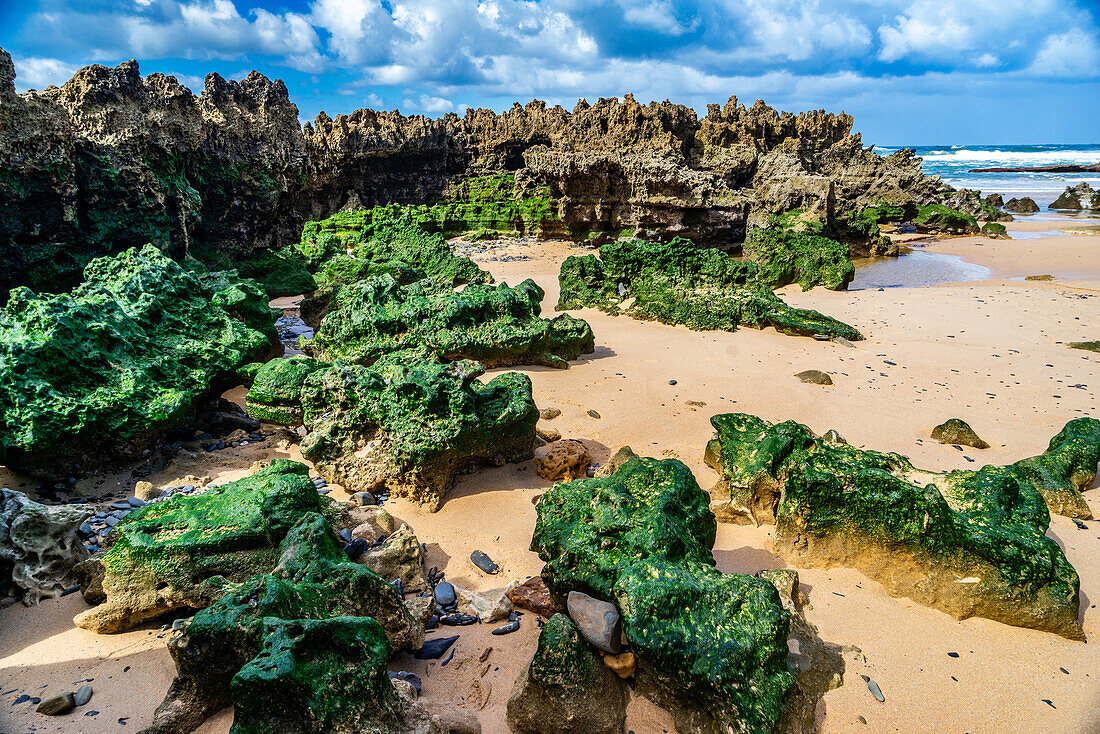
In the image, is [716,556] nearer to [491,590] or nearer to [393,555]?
[491,590]

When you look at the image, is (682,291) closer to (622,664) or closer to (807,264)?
(807,264)

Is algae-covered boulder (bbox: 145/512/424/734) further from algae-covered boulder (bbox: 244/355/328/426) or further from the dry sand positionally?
algae-covered boulder (bbox: 244/355/328/426)

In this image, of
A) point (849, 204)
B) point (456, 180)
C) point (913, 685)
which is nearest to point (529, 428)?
point (913, 685)

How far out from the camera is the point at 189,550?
2.93 meters

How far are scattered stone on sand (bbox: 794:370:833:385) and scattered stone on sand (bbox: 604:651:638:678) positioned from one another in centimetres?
469

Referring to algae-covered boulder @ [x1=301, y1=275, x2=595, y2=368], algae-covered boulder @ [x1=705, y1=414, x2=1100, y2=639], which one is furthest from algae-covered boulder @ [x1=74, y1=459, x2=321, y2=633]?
algae-covered boulder @ [x1=301, y1=275, x2=595, y2=368]

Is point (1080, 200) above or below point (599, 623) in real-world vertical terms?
above

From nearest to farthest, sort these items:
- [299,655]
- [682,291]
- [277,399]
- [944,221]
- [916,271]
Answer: [299,655] < [277,399] < [682,291] < [916,271] < [944,221]

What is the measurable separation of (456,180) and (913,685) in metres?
26.5

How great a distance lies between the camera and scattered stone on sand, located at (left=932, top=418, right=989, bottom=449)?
4785 mm

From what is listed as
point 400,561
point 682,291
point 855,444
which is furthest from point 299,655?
point 682,291

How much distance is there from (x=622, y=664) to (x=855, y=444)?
10.9 feet

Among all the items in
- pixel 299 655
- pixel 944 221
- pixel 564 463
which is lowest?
pixel 564 463

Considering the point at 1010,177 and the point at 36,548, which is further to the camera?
the point at 1010,177
